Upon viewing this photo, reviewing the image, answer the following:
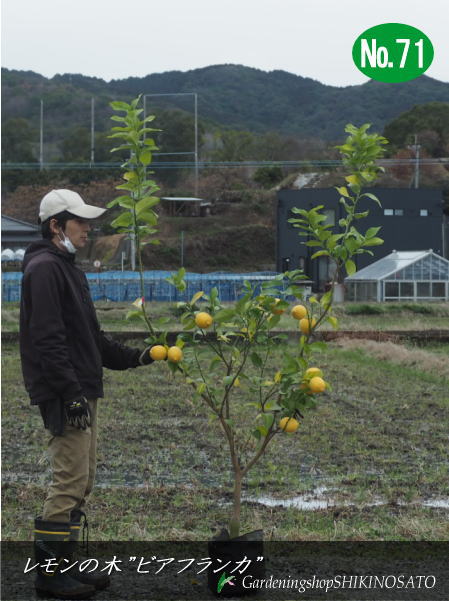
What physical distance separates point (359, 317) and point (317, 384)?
20.8m

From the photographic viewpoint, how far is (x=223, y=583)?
11.4 ft

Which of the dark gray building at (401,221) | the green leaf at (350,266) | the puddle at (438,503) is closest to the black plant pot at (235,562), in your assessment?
the green leaf at (350,266)

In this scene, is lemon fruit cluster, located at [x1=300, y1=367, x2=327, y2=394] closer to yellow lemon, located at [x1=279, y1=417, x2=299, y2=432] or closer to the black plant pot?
yellow lemon, located at [x1=279, y1=417, x2=299, y2=432]

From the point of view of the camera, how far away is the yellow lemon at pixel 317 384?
136 inches

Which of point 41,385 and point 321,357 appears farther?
point 321,357

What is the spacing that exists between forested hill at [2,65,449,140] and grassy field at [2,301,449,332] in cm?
4495

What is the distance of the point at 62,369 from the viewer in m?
3.44

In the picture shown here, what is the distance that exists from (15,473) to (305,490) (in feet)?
6.84

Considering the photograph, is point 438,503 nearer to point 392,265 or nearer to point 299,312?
point 299,312

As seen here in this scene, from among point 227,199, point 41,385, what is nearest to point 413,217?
point 227,199

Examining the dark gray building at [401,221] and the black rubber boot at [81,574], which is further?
the dark gray building at [401,221]

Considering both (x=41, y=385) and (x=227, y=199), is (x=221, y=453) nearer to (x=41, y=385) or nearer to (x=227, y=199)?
(x=41, y=385)

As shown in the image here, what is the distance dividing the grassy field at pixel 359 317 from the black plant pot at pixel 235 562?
52.3 feet

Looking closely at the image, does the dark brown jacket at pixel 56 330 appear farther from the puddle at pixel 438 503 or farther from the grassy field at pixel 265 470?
the puddle at pixel 438 503
